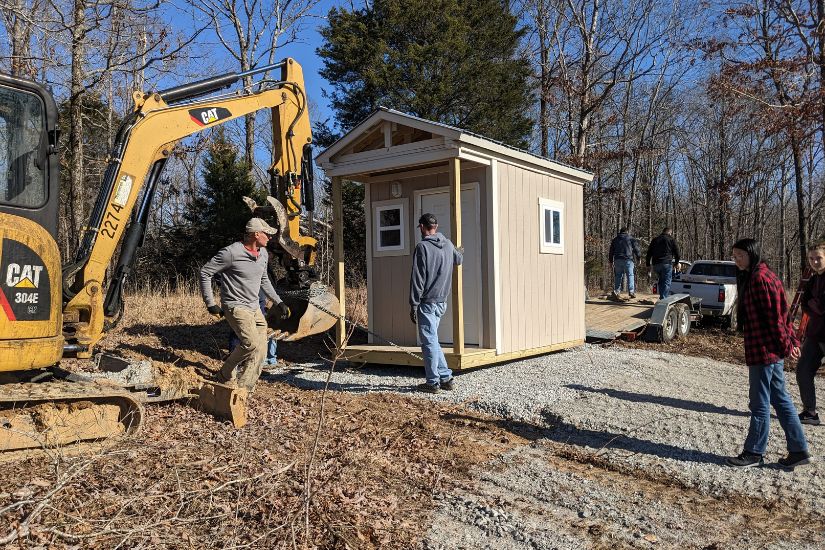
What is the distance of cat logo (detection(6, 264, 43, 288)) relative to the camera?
4332 millimetres

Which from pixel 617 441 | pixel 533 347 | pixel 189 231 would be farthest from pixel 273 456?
pixel 189 231

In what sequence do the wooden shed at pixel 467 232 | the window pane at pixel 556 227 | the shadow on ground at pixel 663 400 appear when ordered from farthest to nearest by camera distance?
the window pane at pixel 556 227 < the wooden shed at pixel 467 232 < the shadow on ground at pixel 663 400

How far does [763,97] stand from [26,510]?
19.0 meters

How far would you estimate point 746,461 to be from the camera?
15.9 ft

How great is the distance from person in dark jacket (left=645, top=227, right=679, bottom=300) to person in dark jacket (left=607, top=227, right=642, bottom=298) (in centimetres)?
49

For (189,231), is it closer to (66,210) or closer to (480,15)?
(66,210)

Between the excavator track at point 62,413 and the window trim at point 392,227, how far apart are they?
490 centimetres

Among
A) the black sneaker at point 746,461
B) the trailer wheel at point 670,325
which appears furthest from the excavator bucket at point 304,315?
the trailer wheel at point 670,325

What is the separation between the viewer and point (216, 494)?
379cm

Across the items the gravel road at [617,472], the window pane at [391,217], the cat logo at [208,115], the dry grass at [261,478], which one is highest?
the cat logo at [208,115]

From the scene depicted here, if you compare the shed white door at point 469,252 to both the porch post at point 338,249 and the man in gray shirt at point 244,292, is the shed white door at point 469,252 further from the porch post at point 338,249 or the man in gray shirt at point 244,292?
the man in gray shirt at point 244,292

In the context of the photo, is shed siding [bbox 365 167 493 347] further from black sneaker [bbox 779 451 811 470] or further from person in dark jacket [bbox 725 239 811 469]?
black sneaker [bbox 779 451 811 470]

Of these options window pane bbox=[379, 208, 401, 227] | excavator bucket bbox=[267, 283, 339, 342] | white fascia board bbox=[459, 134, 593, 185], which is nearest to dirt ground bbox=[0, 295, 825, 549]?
excavator bucket bbox=[267, 283, 339, 342]

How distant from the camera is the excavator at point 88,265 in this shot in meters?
4.41
